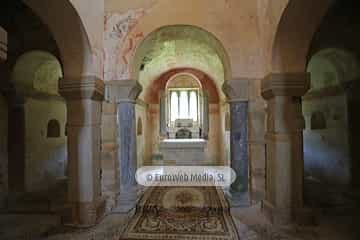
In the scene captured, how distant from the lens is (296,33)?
336 cm

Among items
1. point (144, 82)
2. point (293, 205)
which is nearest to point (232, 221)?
point (293, 205)

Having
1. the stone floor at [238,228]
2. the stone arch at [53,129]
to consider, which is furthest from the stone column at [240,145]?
the stone arch at [53,129]

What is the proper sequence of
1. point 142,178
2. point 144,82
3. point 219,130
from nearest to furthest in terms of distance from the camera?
point 142,178, point 144,82, point 219,130

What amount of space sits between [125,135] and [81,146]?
951 millimetres

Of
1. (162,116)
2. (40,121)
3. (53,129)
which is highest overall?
(162,116)

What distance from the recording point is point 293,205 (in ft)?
11.4

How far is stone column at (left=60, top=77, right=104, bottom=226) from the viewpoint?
140 inches

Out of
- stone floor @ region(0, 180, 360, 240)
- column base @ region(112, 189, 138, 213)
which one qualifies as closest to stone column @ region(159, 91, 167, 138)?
column base @ region(112, 189, 138, 213)

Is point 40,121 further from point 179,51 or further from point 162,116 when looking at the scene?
point 162,116

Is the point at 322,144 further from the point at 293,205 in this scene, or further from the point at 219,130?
the point at 219,130

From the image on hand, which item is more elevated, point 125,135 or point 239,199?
point 125,135

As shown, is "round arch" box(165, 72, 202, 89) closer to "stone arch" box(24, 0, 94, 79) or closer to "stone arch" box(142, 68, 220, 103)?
"stone arch" box(142, 68, 220, 103)

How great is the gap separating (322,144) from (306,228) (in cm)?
323

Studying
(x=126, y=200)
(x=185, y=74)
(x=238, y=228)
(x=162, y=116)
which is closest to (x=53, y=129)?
(x=126, y=200)
